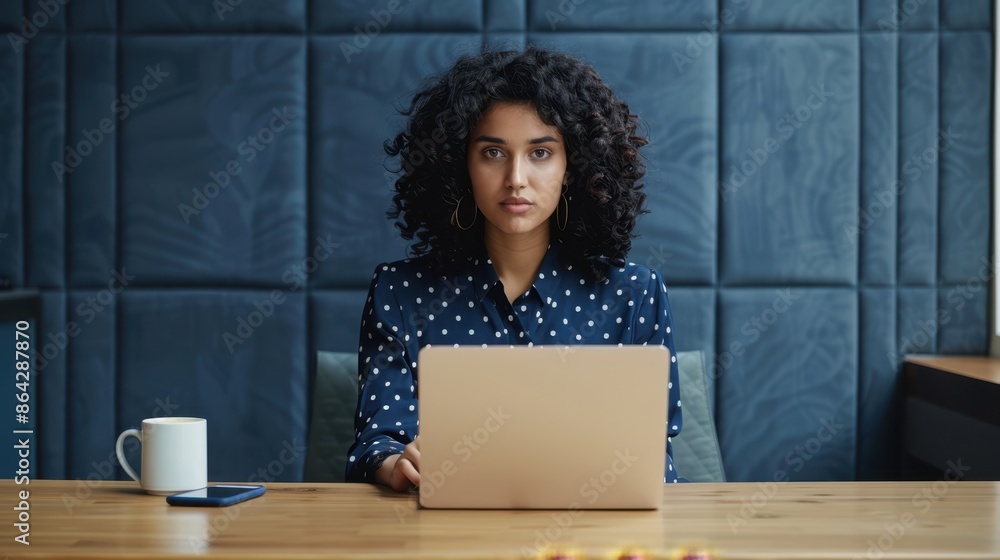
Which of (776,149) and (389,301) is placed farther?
(776,149)

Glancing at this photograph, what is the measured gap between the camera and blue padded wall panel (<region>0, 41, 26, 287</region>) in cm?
247

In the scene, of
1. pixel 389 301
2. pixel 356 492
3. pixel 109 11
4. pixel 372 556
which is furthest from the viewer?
pixel 109 11

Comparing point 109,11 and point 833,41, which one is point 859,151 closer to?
point 833,41

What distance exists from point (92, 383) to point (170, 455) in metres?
1.44

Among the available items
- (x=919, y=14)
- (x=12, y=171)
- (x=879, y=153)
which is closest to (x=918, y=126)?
(x=879, y=153)

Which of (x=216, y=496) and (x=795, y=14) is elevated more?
(x=795, y=14)

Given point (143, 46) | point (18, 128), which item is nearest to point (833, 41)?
point (143, 46)

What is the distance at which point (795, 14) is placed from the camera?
247 centimetres

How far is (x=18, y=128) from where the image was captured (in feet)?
8.14

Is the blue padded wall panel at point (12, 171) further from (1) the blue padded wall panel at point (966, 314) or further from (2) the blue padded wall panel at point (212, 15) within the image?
(1) the blue padded wall panel at point (966, 314)

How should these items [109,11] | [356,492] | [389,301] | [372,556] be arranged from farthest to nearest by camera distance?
[109,11]
[389,301]
[356,492]
[372,556]

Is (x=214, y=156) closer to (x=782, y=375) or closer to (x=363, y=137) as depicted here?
(x=363, y=137)

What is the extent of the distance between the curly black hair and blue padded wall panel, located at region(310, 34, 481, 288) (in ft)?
1.95

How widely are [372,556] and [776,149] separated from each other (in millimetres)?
1876
